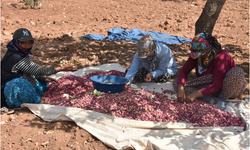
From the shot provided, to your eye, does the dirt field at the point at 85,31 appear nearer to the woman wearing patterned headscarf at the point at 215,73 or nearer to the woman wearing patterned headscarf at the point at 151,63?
the woman wearing patterned headscarf at the point at 151,63

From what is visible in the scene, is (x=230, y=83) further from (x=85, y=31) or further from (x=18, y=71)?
(x=85, y=31)

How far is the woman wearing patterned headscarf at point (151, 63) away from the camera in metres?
4.26

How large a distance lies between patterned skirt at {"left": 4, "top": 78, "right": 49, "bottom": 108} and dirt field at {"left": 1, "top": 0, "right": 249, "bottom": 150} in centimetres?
18

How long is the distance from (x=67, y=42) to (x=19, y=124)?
455 centimetres

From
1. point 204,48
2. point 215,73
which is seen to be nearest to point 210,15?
point 204,48

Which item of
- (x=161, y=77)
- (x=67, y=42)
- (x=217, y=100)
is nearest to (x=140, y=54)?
(x=161, y=77)

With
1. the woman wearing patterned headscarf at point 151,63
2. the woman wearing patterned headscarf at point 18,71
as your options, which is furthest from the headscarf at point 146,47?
the woman wearing patterned headscarf at point 18,71

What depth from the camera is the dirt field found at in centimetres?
312

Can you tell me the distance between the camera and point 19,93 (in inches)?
144

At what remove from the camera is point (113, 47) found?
727cm

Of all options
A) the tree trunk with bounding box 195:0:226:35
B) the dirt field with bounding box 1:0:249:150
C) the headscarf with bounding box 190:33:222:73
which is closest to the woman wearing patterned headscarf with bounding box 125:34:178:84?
the headscarf with bounding box 190:33:222:73

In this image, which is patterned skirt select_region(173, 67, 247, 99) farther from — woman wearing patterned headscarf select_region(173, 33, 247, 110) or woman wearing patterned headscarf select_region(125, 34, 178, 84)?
woman wearing patterned headscarf select_region(125, 34, 178, 84)

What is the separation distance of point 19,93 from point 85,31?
18.2 feet

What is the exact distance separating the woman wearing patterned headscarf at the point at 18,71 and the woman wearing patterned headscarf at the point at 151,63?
128 centimetres
